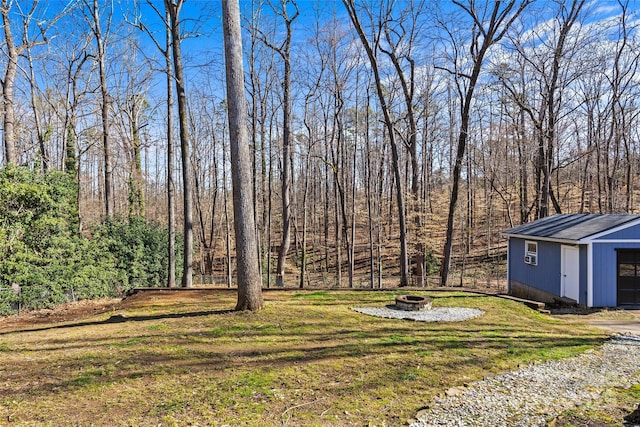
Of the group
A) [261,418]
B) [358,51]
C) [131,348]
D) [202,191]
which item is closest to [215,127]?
[202,191]

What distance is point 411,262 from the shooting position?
19859 mm

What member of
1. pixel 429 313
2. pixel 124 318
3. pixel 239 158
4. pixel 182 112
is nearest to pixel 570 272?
pixel 429 313

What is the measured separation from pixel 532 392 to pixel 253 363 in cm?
303

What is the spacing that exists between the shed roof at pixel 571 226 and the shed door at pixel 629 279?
0.91 meters

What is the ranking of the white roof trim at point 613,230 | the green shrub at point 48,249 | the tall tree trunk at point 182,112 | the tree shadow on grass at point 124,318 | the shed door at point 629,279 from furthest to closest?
the tall tree trunk at point 182,112, the shed door at point 629,279, the white roof trim at point 613,230, the green shrub at point 48,249, the tree shadow on grass at point 124,318

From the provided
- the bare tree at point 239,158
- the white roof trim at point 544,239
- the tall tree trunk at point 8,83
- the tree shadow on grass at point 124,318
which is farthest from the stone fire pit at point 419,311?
the tall tree trunk at point 8,83

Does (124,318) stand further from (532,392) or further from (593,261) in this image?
(593,261)

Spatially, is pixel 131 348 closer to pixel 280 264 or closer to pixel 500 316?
pixel 500 316

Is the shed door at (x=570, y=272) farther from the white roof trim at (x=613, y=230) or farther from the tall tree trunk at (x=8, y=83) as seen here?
the tall tree trunk at (x=8, y=83)

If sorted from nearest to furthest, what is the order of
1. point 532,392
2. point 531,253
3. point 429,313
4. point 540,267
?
point 532,392
point 429,313
point 540,267
point 531,253

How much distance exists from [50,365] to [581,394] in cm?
573

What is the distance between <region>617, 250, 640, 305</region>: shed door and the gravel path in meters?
5.32

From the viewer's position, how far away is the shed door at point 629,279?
917cm

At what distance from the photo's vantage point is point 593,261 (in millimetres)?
9055
